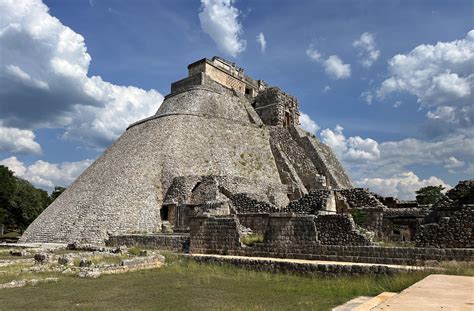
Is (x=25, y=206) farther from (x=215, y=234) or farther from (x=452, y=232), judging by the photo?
(x=452, y=232)

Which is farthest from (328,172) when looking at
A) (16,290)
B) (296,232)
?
(16,290)

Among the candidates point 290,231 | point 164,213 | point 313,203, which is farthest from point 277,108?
point 290,231

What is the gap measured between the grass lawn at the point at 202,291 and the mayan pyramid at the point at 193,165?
39.4 ft

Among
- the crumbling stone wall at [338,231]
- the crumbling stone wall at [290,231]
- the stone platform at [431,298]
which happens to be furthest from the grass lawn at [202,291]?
the crumbling stone wall at [338,231]

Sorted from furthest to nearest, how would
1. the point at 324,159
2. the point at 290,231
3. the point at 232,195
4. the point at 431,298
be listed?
the point at 324,159, the point at 232,195, the point at 290,231, the point at 431,298

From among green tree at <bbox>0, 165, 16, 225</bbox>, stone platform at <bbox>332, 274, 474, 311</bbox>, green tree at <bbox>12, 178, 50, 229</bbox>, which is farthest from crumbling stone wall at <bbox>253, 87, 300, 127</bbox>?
stone platform at <bbox>332, 274, 474, 311</bbox>

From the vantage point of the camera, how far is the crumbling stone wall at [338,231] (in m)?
14.3

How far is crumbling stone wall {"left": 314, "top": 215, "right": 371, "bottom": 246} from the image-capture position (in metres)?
14.3

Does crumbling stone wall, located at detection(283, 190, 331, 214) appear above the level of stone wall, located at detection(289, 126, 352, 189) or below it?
A: below

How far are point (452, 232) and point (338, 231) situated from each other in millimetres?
3737

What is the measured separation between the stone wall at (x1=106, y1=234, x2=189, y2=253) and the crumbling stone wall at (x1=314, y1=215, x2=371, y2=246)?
287 inches

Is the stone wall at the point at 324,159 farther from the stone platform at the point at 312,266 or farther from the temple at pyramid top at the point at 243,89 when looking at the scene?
the stone platform at the point at 312,266

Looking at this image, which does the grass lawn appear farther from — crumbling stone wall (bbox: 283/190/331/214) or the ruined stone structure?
crumbling stone wall (bbox: 283/190/331/214)

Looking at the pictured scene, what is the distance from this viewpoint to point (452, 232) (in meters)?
12.9
